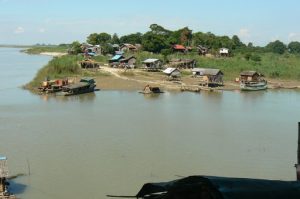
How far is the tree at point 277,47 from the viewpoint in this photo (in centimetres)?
8936

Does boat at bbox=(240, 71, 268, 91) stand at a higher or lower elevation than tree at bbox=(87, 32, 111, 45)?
lower

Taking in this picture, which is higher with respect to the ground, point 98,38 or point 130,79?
point 98,38

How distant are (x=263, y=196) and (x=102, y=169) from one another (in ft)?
30.5

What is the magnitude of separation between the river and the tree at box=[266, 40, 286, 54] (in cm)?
6214

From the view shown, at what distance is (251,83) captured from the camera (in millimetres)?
35562

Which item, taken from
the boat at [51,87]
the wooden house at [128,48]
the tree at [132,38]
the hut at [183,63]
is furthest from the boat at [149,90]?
the tree at [132,38]

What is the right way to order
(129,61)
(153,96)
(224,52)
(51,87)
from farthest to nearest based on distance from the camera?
(224,52), (129,61), (51,87), (153,96)

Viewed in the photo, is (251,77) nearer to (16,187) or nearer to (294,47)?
(16,187)

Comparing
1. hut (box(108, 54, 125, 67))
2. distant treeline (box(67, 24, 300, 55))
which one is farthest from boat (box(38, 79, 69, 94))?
distant treeline (box(67, 24, 300, 55))

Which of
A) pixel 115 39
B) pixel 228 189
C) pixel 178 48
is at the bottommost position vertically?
pixel 228 189

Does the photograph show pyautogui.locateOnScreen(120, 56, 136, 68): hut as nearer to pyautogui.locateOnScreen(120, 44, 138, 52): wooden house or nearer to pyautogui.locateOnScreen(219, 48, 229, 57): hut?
pyautogui.locateOnScreen(120, 44, 138, 52): wooden house

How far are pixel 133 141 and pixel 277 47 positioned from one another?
80508 millimetres

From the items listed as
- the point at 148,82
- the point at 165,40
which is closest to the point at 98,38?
the point at 165,40

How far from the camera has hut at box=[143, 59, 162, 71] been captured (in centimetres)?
4264
